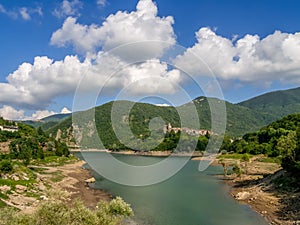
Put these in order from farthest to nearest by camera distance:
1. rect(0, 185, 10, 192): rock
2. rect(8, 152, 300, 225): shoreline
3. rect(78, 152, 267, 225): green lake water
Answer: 1. rect(0, 185, 10, 192): rock
2. rect(8, 152, 300, 225): shoreline
3. rect(78, 152, 267, 225): green lake water

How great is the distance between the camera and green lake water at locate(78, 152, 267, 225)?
164 feet

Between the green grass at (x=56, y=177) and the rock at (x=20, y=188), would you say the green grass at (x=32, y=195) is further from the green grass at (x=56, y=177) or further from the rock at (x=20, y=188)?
the green grass at (x=56, y=177)

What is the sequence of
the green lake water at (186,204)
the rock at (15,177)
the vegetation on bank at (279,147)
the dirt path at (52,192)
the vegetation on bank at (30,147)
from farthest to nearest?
the vegetation on bank at (30,147)
the vegetation on bank at (279,147)
the rock at (15,177)
the dirt path at (52,192)
the green lake water at (186,204)

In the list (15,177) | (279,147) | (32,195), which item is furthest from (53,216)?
(279,147)

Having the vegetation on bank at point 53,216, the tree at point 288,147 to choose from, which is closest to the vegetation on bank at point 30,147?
the tree at point 288,147

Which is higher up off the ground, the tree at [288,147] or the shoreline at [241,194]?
the tree at [288,147]

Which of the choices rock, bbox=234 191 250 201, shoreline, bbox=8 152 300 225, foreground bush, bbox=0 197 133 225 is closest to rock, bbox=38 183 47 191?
shoreline, bbox=8 152 300 225

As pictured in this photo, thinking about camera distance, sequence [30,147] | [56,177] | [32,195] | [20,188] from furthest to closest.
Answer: [30,147] → [56,177] → [20,188] → [32,195]

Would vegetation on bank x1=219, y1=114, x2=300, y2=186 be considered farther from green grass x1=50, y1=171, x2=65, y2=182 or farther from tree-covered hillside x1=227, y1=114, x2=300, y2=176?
green grass x1=50, y1=171, x2=65, y2=182

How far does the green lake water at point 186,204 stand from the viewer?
4986 cm

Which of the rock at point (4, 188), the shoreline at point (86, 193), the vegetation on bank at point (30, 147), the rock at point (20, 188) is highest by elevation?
the vegetation on bank at point (30, 147)

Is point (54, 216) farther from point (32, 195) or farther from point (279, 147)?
point (279, 147)

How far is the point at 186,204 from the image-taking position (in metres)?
61.1

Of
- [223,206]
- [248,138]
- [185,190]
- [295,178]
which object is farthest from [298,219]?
[248,138]
